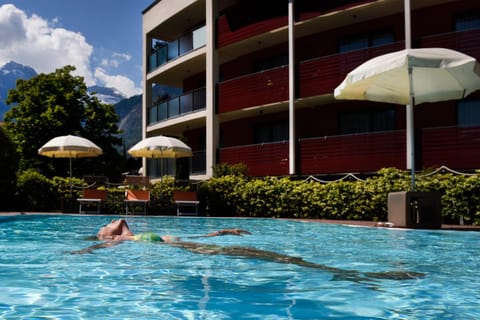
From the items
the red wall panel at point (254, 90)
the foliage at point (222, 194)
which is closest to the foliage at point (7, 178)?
the foliage at point (222, 194)

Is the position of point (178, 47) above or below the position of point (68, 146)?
above

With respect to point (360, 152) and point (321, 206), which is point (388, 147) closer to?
point (360, 152)

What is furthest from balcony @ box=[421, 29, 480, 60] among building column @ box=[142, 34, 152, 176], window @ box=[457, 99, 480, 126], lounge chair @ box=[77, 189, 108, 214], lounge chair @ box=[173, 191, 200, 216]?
building column @ box=[142, 34, 152, 176]

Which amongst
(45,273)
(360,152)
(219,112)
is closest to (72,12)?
(219,112)

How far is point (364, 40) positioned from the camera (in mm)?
17797

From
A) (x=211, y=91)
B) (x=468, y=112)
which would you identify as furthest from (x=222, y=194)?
(x=468, y=112)

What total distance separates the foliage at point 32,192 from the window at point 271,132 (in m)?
8.50

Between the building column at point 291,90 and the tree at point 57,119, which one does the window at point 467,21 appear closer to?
the building column at point 291,90

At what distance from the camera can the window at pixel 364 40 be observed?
1738cm

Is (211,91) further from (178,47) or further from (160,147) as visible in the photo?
(160,147)

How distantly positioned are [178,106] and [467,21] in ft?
41.4

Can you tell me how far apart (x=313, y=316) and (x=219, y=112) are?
17.9 metres

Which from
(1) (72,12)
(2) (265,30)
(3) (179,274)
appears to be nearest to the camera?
(3) (179,274)

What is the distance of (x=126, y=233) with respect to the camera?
8109mm
